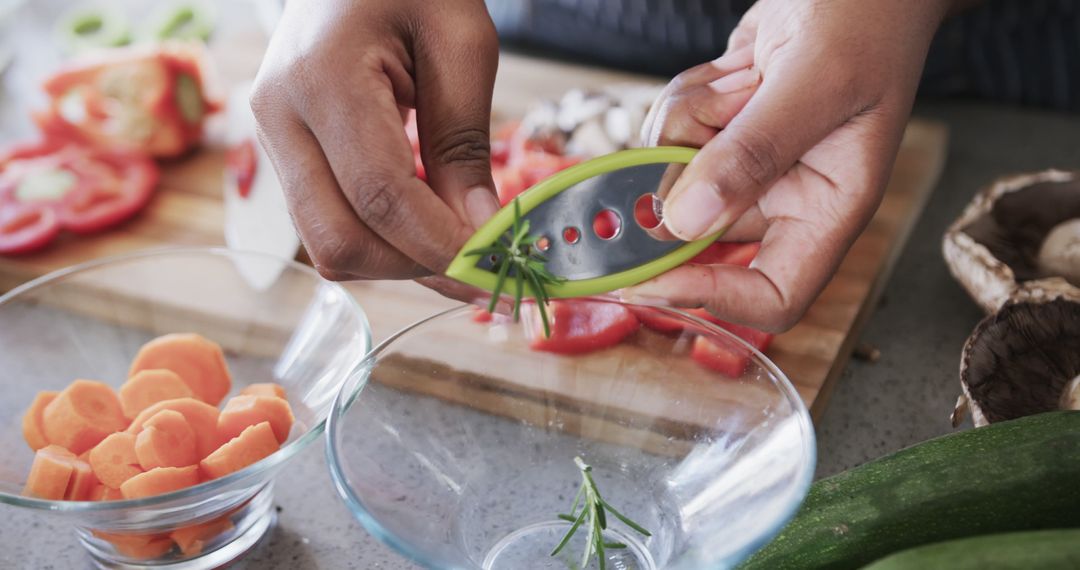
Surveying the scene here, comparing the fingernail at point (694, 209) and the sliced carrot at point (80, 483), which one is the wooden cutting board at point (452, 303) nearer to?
the fingernail at point (694, 209)

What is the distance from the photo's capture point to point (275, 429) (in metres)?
1.11

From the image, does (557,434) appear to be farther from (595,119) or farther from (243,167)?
(243,167)

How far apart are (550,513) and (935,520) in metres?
0.39

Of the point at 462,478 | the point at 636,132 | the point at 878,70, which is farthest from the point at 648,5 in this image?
the point at 462,478

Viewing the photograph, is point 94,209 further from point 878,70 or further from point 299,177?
point 878,70

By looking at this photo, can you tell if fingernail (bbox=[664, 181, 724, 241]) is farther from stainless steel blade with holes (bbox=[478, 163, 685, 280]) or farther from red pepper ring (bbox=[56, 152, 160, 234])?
red pepper ring (bbox=[56, 152, 160, 234])

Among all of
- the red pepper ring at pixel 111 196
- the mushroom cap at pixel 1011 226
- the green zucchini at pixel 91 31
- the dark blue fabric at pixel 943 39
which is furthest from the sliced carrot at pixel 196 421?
the green zucchini at pixel 91 31

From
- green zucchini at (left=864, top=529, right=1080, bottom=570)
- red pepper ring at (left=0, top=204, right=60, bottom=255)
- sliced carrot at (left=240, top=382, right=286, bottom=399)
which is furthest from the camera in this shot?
red pepper ring at (left=0, top=204, right=60, bottom=255)

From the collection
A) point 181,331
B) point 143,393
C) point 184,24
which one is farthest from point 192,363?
point 184,24

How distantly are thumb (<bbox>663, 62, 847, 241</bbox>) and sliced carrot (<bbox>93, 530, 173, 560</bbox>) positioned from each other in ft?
1.98

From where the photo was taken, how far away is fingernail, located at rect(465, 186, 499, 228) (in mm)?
1036

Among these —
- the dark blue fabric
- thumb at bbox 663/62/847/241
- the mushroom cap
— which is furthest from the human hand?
the dark blue fabric

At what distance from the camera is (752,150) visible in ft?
3.45

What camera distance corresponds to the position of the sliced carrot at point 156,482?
1.00m
